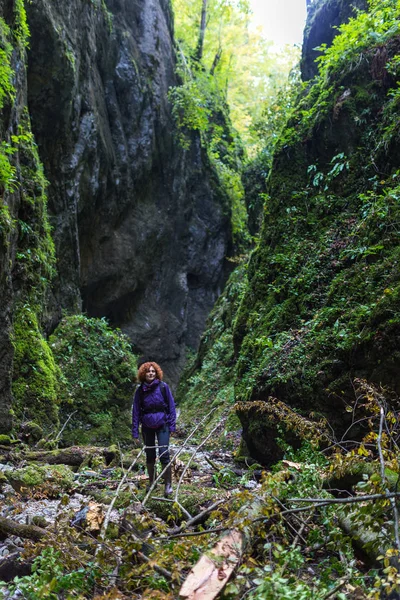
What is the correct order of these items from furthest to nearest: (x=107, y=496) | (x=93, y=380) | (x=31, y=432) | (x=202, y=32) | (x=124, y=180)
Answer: (x=202, y=32) < (x=124, y=180) < (x=93, y=380) < (x=31, y=432) < (x=107, y=496)

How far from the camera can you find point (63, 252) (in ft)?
42.5

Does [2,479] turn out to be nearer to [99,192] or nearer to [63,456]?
[63,456]

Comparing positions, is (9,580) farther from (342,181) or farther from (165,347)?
(165,347)

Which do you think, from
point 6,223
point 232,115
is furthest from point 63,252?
point 232,115

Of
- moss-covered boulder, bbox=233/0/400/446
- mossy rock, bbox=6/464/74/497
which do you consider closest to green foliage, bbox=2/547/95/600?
mossy rock, bbox=6/464/74/497

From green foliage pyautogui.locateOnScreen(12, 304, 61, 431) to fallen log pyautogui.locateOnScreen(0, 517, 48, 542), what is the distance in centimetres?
444

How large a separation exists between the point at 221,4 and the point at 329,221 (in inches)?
858

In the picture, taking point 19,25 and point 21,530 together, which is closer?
point 21,530

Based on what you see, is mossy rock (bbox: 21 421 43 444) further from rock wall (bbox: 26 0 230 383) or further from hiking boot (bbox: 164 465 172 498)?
rock wall (bbox: 26 0 230 383)

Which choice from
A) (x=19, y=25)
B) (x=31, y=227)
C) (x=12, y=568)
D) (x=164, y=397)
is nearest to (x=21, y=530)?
(x=12, y=568)

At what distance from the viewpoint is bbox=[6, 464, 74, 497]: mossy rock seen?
482 centimetres

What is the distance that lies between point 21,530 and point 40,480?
159 cm

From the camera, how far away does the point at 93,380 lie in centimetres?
1070

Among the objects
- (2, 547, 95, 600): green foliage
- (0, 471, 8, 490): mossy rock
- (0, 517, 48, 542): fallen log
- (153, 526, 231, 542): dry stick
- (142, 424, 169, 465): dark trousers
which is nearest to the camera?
(2, 547, 95, 600): green foliage
